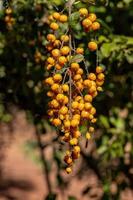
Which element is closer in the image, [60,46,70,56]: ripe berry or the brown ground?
[60,46,70,56]: ripe berry

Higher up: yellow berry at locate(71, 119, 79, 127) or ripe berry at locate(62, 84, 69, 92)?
ripe berry at locate(62, 84, 69, 92)

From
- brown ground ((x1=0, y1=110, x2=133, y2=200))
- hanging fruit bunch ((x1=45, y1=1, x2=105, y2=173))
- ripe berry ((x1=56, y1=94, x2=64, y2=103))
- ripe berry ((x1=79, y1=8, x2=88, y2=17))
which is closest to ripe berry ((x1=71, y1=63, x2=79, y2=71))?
hanging fruit bunch ((x1=45, y1=1, x2=105, y2=173))

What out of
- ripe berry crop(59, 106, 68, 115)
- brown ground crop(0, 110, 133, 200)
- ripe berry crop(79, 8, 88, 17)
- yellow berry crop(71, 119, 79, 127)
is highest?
ripe berry crop(79, 8, 88, 17)

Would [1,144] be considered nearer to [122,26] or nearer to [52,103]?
[122,26]

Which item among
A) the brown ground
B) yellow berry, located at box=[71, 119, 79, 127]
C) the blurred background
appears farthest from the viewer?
the brown ground

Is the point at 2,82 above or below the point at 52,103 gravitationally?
below

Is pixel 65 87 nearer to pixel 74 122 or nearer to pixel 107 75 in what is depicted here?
pixel 74 122

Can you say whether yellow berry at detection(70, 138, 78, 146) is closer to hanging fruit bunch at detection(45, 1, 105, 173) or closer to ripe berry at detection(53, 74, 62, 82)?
hanging fruit bunch at detection(45, 1, 105, 173)

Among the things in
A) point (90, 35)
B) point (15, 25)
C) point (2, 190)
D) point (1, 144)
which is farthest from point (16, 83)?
point (2, 190)

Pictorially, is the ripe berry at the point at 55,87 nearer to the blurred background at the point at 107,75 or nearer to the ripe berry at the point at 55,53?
the ripe berry at the point at 55,53

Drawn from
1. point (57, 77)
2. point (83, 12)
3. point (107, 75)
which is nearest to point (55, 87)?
point (57, 77)

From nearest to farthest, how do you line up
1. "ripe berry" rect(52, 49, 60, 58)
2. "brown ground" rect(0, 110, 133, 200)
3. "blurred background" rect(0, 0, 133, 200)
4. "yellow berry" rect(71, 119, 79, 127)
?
"yellow berry" rect(71, 119, 79, 127)
"ripe berry" rect(52, 49, 60, 58)
"blurred background" rect(0, 0, 133, 200)
"brown ground" rect(0, 110, 133, 200)
